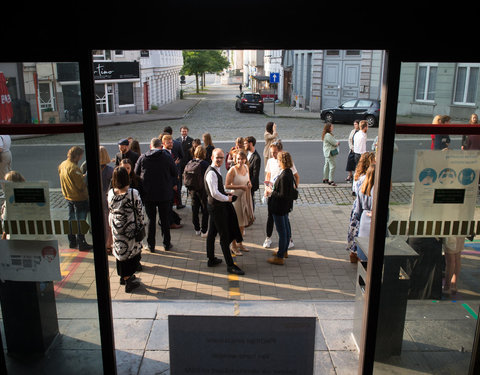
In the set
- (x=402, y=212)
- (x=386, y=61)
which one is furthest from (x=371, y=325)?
(x=386, y=61)

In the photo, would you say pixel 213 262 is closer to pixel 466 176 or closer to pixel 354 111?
pixel 466 176

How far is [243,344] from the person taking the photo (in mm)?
3213

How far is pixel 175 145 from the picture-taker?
32.2 feet

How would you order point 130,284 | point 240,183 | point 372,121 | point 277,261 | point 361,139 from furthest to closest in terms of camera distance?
point 372,121 → point 361,139 → point 240,183 → point 277,261 → point 130,284

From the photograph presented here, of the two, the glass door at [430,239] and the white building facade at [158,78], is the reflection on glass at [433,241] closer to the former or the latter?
the glass door at [430,239]

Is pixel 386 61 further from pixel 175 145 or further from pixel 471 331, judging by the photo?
pixel 175 145

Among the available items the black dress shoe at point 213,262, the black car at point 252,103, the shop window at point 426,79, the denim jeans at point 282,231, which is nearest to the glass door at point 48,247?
the shop window at point 426,79

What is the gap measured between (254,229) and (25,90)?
619 centimetres

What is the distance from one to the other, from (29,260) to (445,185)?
11.4 feet

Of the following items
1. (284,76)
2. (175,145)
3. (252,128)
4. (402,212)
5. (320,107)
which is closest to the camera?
(402,212)

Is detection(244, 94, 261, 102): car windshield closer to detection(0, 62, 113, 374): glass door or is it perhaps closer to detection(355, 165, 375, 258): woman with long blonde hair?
detection(355, 165, 375, 258): woman with long blonde hair

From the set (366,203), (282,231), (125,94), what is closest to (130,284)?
(282,231)

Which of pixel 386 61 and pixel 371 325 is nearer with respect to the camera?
pixel 386 61

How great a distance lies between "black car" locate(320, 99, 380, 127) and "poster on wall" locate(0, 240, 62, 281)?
69.0ft
